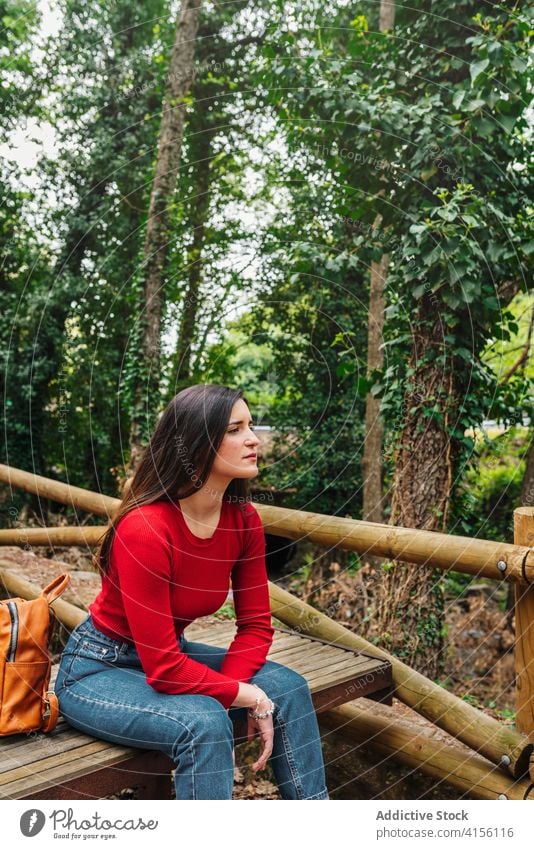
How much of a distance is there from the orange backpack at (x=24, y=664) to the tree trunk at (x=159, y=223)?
239 centimetres

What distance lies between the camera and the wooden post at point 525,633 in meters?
1.89

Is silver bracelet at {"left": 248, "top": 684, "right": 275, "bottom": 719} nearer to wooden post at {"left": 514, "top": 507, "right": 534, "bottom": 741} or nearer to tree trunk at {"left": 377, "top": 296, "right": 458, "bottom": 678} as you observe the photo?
wooden post at {"left": 514, "top": 507, "right": 534, "bottom": 741}

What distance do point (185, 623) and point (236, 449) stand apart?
0.48 m

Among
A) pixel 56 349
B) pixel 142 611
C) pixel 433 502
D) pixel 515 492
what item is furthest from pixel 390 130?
pixel 56 349

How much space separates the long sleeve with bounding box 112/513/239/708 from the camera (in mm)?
1479

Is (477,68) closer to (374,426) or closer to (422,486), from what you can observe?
(422,486)

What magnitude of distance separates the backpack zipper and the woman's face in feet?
1.75

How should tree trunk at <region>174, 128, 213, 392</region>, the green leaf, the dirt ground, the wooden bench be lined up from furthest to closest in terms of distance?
tree trunk at <region>174, 128, 213, 392</region>
the green leaf
the dirt ground
the wooden bench

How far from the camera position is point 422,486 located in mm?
3100

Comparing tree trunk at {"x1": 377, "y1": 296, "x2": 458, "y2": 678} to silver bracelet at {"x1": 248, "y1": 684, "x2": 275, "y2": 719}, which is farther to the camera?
tree trunk at {"x1": 377, "y1": 296, "x2": 458, "y2": 678}

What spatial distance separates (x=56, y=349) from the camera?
6883 millimetres

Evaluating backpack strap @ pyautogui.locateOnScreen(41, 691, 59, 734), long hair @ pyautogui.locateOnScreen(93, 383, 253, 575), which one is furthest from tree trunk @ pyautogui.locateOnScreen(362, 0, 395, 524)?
backpack strap @ pyautogui.locateOnScreen(41, 691, 59, 734)
